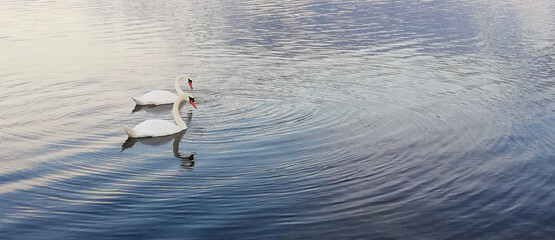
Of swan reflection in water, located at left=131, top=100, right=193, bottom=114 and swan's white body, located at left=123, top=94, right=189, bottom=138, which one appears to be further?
swan reflection in water, located at left=131, top=100, right=193, bottom=114

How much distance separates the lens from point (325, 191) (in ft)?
48.5

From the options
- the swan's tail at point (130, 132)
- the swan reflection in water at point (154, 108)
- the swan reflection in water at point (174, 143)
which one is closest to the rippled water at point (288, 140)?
the swan reflection in water at point (174, 143)

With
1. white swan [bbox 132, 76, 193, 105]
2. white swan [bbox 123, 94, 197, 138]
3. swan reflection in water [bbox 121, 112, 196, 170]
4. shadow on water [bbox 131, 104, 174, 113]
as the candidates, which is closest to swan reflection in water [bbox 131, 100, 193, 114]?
shadow on water [bbox 131, 104, 174, 113]

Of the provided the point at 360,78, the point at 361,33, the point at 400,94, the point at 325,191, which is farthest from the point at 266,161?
the point at 361,33

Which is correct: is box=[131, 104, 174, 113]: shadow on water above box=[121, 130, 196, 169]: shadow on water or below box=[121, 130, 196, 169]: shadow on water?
below

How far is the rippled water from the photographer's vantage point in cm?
1344

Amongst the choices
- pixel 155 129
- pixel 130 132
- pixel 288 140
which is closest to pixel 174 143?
pixel 155 129

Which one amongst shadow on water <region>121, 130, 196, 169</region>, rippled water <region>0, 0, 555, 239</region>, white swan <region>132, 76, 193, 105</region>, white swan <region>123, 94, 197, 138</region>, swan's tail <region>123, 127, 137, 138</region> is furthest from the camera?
white swan <region>132, 76, 193, 105</region>

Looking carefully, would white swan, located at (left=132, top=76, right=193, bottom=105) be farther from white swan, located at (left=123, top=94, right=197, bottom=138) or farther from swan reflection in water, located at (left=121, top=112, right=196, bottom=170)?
swan reflection in water, located at (left=121, top=112, right=196, bottom=170)

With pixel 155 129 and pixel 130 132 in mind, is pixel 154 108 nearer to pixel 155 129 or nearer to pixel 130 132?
pixel 155 129

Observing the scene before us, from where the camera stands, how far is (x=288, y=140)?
1845 centimetres

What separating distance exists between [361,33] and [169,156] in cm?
2451

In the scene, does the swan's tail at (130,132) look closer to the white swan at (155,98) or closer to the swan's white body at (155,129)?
the swan's white body at (155,129)

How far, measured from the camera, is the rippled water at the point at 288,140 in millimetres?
13438
